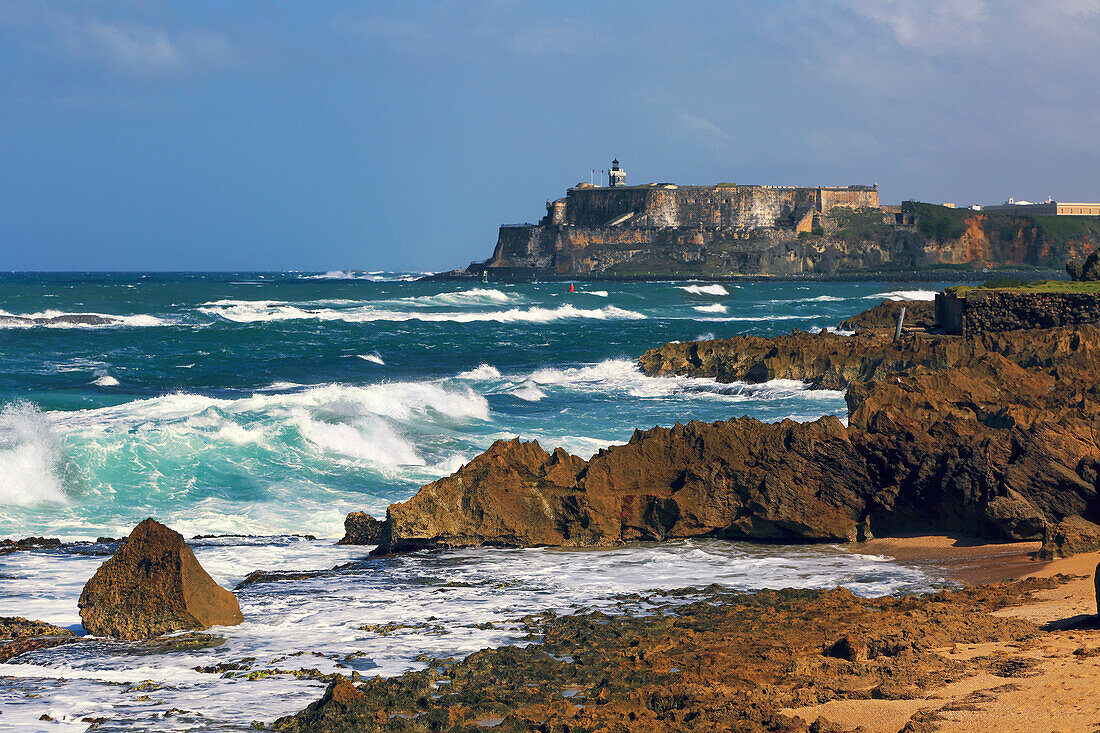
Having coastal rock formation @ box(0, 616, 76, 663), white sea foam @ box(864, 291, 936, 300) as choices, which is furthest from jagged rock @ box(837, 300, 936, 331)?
white sea foam @ box(864, 291, 936, 300)

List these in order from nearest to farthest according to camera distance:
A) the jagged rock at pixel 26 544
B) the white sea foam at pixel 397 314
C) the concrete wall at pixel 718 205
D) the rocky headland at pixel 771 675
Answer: the rocky headland at pixel 771 675 → the jagged rock at pixel 26 544 → the white sea foam at pixel 397 314 → the concrete wall at pixel 718 205

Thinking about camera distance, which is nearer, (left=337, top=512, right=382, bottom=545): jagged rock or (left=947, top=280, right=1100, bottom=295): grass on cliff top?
(left=337, top=512, right=382, bottom=545): jagged rock

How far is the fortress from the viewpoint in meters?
107

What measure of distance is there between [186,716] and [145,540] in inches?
70.2

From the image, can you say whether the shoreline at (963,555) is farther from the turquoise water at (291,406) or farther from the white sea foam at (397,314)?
the white sea foam at (397,314)

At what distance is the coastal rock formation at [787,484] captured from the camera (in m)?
8.29

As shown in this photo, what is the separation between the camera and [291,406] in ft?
55.3

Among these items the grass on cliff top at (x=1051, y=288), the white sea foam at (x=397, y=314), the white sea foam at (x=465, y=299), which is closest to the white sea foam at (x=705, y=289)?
the white sea foam at (x=465, y=299)

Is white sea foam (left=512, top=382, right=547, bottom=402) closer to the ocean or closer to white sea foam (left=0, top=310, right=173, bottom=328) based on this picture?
the ocean

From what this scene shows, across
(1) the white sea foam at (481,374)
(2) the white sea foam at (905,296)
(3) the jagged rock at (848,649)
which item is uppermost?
(2) the white sea foam at (905,296)

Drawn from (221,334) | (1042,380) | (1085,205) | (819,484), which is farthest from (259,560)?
(1085,205)

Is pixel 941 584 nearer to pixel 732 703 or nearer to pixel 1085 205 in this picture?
pixel 732 703

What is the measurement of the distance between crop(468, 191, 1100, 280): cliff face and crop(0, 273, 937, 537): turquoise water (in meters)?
57.5

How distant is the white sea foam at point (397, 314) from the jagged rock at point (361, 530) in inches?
1632
